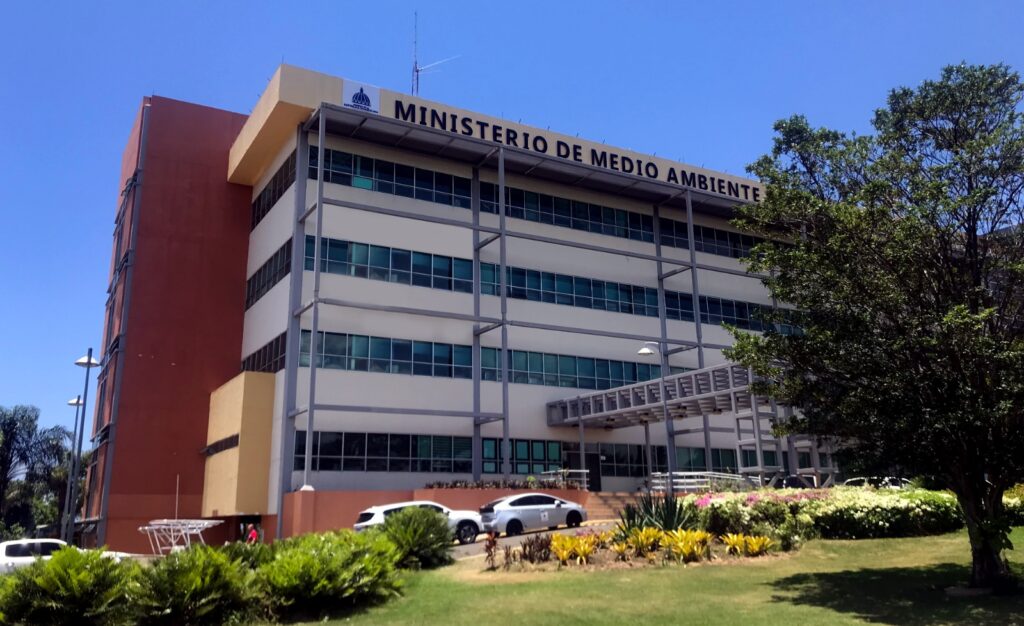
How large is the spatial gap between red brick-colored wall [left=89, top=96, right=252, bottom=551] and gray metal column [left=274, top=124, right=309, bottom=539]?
6.71 metres

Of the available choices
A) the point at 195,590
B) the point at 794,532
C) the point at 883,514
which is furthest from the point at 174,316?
the point at 883,514

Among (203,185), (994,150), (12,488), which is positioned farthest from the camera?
(12,488)

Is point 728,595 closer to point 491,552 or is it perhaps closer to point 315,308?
point 491,552

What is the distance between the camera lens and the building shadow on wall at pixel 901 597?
12.4 meters

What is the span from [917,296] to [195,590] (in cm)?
1346

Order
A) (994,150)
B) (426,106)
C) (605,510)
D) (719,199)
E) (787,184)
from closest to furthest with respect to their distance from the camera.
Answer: (994,150)
(787,184)
(605,510)
(426,106)
(719,199)

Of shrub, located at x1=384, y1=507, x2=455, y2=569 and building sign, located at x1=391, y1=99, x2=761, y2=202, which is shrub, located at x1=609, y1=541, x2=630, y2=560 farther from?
building sign, located at x1=391, y1=99, x2=761, y2=202

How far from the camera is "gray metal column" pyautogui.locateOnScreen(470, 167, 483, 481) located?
35.7 meters

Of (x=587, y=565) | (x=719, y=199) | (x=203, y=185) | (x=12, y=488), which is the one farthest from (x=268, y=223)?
(x=12, y=488)

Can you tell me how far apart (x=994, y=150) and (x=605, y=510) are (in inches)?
856

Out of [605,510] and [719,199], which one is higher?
[719,199]

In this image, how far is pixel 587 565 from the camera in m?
17.1

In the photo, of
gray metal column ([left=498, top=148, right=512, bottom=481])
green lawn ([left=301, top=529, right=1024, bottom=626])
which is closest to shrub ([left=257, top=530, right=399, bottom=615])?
green lawn ([left=301, top=529, right=1024, bottom=626])

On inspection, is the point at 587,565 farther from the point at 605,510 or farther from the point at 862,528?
the point at 605,510
